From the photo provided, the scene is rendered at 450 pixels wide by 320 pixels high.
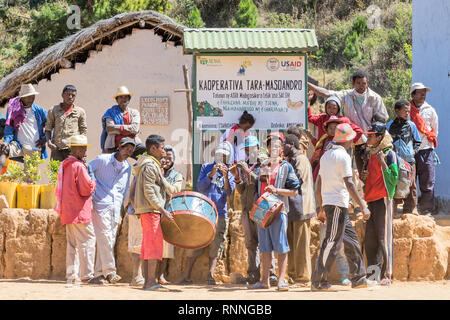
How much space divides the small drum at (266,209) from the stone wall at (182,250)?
133 cm

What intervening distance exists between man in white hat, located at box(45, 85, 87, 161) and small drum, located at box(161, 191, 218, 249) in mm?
2397

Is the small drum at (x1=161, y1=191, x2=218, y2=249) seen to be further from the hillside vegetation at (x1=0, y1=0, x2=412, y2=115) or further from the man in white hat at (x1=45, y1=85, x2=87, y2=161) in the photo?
the hillside vegetation at (x1=0, y1=0, x2=412, y2=115)

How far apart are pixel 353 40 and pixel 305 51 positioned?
18.8 metres

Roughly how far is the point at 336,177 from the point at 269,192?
2.65 feet

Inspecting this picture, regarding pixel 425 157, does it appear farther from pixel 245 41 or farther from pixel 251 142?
pixel 245 41

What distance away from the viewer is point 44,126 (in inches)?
449

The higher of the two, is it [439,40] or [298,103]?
[439,40]

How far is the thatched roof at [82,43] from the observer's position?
49.3ft

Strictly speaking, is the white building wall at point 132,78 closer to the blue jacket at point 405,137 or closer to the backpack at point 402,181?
the blue jacket at point 405,137

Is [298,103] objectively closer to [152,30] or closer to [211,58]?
[211,58]

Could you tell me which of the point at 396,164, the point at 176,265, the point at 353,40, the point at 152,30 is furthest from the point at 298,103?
the point at 353,40

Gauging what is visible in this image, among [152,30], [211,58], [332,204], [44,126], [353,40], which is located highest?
[353,40]

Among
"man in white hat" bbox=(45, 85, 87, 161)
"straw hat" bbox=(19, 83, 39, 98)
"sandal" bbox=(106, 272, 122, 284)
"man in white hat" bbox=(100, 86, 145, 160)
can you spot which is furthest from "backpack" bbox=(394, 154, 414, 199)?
"straw hat" bbox=(19, 83, 39, 98)

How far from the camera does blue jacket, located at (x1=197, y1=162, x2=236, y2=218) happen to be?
980 centimetres
